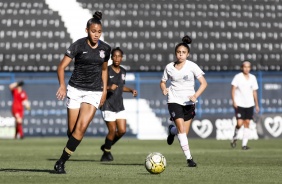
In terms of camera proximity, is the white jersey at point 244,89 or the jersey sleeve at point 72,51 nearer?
the jersey sleeve at point 72,51

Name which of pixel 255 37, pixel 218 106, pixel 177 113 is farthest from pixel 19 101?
pixel 177 113

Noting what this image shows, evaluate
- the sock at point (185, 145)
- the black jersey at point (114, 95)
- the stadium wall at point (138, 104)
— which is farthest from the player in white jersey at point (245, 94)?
the stadium wall at point (138, 104)

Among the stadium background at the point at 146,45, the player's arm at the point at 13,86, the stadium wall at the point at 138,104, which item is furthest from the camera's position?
the stadium background at the point at 146,45

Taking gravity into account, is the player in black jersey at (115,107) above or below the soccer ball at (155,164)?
above

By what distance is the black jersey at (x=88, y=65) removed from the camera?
11906mm

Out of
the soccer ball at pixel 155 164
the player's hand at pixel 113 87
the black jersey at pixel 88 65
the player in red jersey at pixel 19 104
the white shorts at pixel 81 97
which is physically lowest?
the player in red jersey at pixel 19 104

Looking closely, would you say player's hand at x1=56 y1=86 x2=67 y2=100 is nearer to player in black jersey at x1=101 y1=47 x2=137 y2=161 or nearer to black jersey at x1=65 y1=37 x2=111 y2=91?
black jersey at x1=65 y1=37 x2=111 y2=91

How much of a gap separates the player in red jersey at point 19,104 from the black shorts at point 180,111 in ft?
54.9

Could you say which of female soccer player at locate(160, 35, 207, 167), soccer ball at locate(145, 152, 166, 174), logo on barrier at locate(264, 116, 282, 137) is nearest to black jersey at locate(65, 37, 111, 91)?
soccer ball at locate(145, 152, 166, 174)

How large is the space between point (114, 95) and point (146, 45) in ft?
56.8

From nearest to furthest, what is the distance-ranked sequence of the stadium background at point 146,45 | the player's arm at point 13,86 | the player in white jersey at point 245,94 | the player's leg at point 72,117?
the player's leg at point 72,117
the player in white jersey at point 245,94
the player's arm at point 13,86
the stadium background at point 146,45

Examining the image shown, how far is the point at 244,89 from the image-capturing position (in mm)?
21312

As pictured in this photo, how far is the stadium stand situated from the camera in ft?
111

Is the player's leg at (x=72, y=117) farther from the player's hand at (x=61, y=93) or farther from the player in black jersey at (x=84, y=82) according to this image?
the player's hand at (x=61, y=93)
